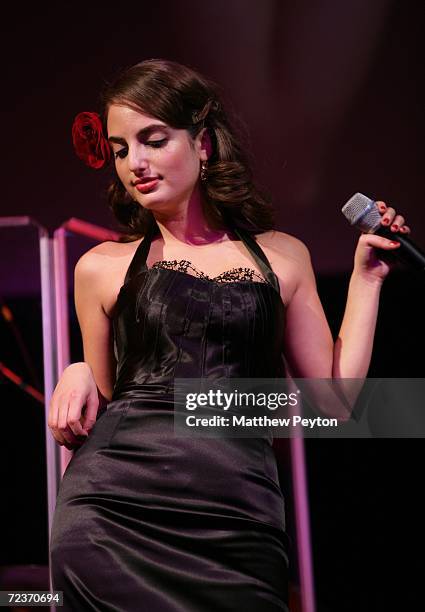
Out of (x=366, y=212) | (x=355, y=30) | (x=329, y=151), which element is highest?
(x=355, y=30)

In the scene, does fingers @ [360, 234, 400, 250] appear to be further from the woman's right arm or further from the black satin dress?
the woman's right arm

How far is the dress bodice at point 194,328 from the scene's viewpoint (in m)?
1.37

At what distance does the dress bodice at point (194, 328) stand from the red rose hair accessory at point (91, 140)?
0.27 metres

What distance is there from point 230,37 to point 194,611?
1.49 metres

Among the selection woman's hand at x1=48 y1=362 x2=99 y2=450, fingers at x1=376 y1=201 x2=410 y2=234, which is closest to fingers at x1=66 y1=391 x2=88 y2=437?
woman's hand at x1=48 y1=362 x2=99 y2=450

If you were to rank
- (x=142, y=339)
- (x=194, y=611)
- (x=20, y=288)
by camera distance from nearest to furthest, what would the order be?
1. (x=194, y=611)
2. (x=142, y=339)
3. (x=20, y=288)

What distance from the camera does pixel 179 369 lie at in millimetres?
1361

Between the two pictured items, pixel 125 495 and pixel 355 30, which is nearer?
pixel 125 495

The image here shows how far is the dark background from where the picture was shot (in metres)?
2.07

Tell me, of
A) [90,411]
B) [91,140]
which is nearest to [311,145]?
[91,140]

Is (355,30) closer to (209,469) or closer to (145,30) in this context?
(145,30)

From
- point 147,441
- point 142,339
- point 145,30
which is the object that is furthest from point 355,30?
point 147,441

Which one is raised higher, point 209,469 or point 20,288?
point 20,288

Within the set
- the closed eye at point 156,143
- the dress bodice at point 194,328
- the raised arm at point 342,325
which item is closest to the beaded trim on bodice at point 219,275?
the dress bodice at point 194,328
